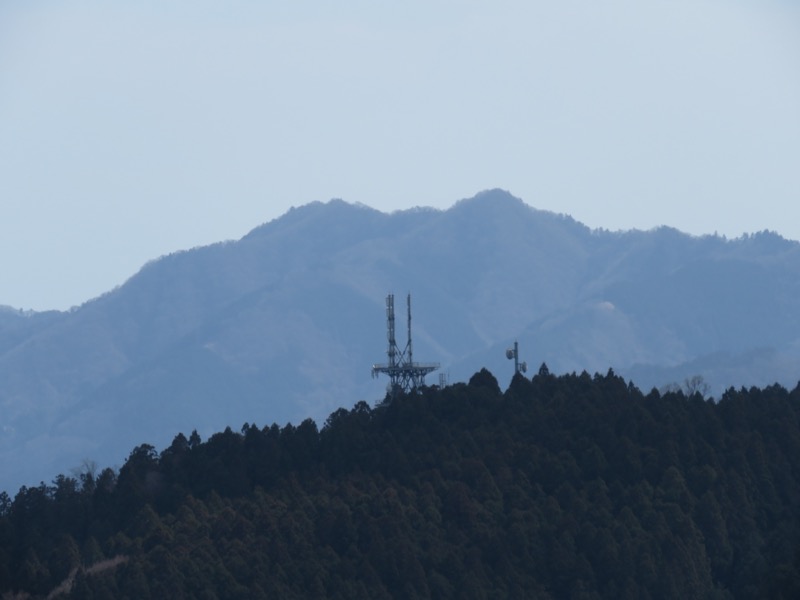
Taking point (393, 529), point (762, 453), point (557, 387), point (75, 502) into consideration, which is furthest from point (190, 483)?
point (762, 453)

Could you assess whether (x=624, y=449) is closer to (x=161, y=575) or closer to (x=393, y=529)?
(x=393, y=529)

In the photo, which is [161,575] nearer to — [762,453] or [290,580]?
[290,580]

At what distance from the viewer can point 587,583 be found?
71.6 metres

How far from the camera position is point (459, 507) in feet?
250

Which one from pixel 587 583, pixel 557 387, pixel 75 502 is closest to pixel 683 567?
pixel 587 583

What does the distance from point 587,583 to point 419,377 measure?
23002 millimetres

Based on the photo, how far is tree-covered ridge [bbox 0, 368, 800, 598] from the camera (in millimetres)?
71000

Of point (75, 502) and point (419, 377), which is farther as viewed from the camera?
point (419, 377)

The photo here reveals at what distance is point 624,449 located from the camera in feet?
266

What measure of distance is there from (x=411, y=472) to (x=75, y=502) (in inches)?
550

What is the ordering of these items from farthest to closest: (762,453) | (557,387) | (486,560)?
(557,387) → (762,453) → (486,560)

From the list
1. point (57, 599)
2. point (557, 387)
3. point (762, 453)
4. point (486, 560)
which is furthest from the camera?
point (557, 387)

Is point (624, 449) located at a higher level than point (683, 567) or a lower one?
higher

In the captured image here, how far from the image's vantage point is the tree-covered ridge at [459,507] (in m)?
71.0
